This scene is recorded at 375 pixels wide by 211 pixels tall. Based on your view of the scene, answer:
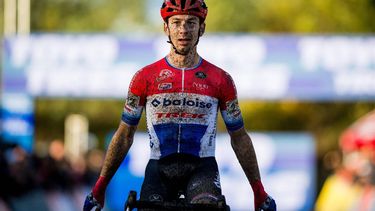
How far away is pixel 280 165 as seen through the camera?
30.2 m

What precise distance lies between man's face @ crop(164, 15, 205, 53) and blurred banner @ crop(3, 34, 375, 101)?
22.1 meters

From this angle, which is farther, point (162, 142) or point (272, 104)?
point (272, 104)

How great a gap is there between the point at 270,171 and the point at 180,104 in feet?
61.8

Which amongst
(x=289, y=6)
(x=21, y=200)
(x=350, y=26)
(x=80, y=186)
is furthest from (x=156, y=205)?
(x=289, y=6)

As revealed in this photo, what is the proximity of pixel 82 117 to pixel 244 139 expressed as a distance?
62.7 metres

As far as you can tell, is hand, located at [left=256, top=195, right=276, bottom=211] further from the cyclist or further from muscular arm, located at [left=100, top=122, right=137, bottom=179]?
muscular arm, located at [left=100, top=122, right=137, bottom=179]

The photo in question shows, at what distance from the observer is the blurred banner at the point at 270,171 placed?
2917 cm

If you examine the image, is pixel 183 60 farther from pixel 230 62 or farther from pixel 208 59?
pixel 230 62

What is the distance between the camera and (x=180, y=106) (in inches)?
444

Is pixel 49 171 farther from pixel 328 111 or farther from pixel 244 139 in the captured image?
pixel 328 111

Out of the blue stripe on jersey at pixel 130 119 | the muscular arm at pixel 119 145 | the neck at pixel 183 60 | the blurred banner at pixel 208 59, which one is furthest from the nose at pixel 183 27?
the blurred banner at pixel 208 59

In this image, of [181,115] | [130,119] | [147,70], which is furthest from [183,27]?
[130,119]

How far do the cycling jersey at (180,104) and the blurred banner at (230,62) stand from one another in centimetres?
2208


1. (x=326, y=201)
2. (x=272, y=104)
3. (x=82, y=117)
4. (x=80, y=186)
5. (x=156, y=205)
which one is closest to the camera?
(x=156, y=205)
